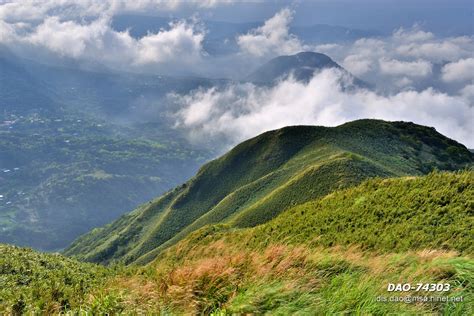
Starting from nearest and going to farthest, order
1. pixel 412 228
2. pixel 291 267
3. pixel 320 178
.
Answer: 1. pixel 291 267
2. pixel 412 228
3. pixel 320 178

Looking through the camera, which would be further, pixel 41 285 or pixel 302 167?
pixel 302 167

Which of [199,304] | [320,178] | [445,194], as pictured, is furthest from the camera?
[320,178]

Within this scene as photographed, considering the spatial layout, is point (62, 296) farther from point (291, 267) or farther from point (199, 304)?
point (291, 267)

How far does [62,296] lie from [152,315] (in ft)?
20.7

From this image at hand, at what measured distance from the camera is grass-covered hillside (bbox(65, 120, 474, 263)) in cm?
10612

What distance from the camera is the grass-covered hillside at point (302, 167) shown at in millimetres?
106125

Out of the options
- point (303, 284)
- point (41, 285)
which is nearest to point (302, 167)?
point (41, 285)

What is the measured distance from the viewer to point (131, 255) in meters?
176

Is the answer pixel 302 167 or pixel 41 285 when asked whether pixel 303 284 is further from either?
pixel 302 167

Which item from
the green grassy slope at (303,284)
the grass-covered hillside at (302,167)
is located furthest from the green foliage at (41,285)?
the grass-covered hillside at (302,167)

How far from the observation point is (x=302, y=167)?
142 metres

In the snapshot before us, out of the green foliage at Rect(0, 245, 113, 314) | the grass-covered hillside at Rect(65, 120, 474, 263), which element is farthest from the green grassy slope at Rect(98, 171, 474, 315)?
the grass-covered hillside at Rect(65, 120, 474, 263)

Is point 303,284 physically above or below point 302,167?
below

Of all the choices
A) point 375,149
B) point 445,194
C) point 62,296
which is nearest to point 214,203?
point 375,149
